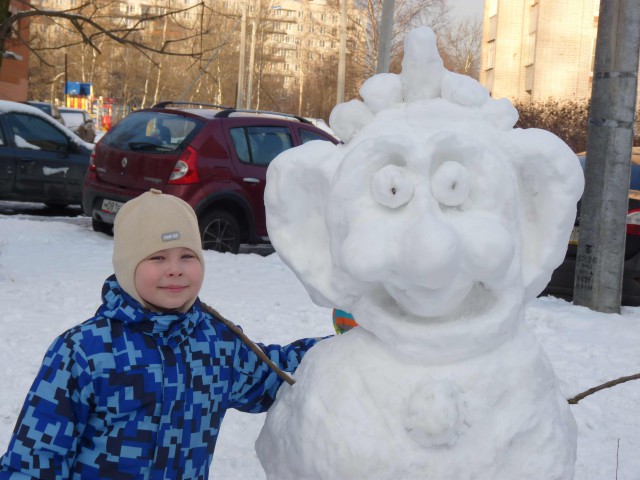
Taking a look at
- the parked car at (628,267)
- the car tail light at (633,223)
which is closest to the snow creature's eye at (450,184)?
the parked car at (628,267)

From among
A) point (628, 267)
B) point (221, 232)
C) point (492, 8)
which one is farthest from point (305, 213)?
point (492, 8)

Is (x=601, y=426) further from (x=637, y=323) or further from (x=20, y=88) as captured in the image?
(x=20, y=88)

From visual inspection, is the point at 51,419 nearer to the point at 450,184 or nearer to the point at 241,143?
the point at 450,184

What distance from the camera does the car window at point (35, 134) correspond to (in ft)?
33.5

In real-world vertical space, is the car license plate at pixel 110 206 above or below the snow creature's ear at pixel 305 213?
below

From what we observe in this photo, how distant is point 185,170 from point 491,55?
29458 mm

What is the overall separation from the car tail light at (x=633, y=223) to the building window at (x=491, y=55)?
28.4 meters

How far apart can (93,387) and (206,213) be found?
18.9 feet

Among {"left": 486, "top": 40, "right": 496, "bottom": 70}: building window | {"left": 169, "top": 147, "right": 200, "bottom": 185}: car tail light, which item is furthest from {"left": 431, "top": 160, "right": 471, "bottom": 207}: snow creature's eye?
{"left": 486, "top": 40, "right": 496, "bottom": 70}: building window

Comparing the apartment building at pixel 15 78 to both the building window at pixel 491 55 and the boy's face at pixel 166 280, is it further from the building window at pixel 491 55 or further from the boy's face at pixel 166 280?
the boy's face at pixel 166 280

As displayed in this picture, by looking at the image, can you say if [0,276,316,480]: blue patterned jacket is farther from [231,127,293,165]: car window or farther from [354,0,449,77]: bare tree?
[354,0,449,77]: bare tree

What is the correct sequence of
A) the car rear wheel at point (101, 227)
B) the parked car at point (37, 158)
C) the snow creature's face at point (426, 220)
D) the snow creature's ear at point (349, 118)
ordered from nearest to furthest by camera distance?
1. the snow creature's face at point (426, 220)
2. the snow creature's ear at point (349, 118)
3. the car rear wheel at point (101, 227)
4. the parked car at point (37, 158)

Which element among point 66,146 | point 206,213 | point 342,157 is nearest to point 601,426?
point 342,157

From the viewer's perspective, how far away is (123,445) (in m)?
2.16
